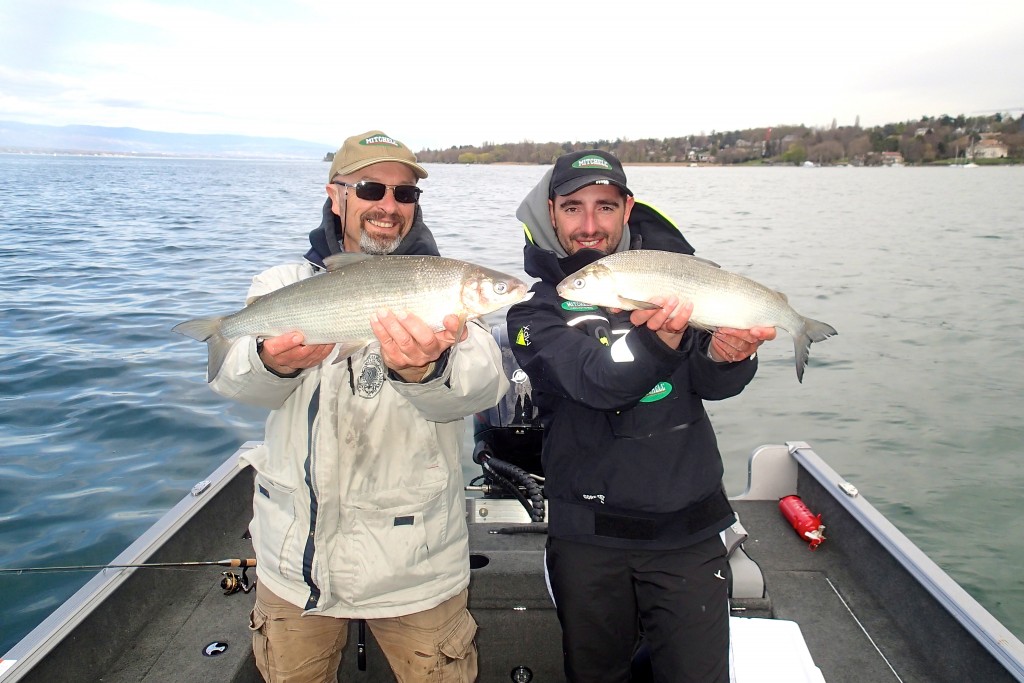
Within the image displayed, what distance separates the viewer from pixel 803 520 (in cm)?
498

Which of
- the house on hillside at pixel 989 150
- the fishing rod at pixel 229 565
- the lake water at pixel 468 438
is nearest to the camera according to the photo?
the fishing rod at pixel 229 565

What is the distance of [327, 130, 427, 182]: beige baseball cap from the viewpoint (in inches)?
133

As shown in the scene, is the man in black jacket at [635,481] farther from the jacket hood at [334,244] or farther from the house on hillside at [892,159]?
the house on hillside at [892,159]

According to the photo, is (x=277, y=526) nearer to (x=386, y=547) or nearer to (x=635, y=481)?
(x=386, y=547)

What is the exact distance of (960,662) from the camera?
11.4 ft

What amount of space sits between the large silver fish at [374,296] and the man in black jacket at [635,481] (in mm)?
613

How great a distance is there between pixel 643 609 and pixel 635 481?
0.61 meters

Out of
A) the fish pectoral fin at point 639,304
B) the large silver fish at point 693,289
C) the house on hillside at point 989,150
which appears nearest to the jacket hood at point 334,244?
the large silver fish at point 693,289

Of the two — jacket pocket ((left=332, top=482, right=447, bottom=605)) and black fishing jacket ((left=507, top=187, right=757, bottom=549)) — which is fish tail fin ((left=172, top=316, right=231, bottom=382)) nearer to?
jacket pocket ((left=332, top=482, right=447, bottom=605))

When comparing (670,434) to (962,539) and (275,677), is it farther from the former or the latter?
(962,539)

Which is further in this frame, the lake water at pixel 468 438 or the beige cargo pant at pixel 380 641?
the lake water at pixel 468 438

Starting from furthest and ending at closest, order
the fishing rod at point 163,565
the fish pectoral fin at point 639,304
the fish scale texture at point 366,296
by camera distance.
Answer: the fishing rod at point 163,565 → the fish pectoral fin at point 639,304 → the fish scale texture at point 366,296

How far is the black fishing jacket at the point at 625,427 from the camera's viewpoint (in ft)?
9.98

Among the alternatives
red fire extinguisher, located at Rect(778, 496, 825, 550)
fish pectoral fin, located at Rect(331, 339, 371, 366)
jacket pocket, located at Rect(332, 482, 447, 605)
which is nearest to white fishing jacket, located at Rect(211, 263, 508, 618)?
jacket pocket, located at Rect(332, 482, 447, 605)
